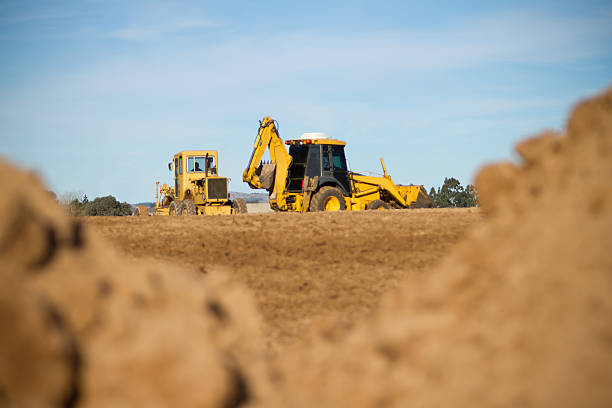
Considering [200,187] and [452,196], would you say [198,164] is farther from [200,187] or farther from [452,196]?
[452,196]

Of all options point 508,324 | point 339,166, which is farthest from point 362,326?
point 339,166

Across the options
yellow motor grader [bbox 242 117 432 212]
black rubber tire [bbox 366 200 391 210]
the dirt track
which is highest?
yellow motor grader [bbox 242 117 432 212]

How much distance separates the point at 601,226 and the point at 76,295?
238 centimetres

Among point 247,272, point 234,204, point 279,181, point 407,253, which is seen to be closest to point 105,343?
point 247,272

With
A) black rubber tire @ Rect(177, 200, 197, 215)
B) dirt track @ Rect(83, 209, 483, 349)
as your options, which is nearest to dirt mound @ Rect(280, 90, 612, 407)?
dirt track @ Rect(83, 209, 483, 349)

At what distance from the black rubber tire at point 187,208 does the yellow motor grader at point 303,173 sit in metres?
2.23

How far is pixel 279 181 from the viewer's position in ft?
63.8

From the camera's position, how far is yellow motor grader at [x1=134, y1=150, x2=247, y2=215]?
21.0 meters

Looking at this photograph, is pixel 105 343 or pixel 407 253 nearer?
pixel 105 343

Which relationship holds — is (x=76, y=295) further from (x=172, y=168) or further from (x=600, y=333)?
(x=172, y=168)

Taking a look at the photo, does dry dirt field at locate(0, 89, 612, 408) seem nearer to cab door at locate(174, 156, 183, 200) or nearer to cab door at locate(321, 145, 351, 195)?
cab door at locate(321, 145, 351, 195)

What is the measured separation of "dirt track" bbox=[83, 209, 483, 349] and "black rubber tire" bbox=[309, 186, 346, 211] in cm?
433

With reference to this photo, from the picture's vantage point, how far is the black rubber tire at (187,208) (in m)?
20.7

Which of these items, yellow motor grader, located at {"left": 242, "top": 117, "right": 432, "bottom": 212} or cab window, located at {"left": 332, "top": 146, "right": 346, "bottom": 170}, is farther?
cab window, located at {"left": 332, "top": 146, "right": 346, "bottom": 170}
